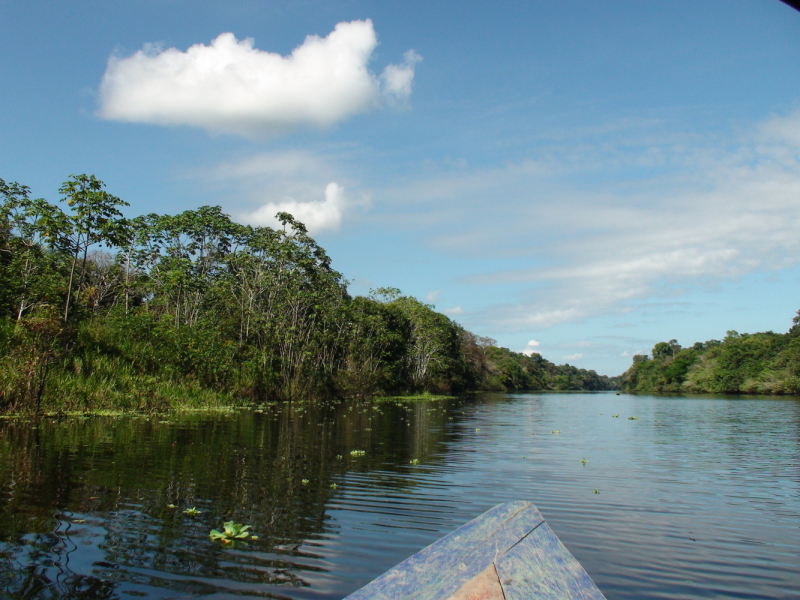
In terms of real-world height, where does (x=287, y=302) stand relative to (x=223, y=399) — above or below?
above

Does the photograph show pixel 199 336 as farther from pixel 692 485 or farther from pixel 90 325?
pixel 692 485

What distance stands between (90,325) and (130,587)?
19.1 meters

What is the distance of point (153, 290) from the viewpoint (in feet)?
132

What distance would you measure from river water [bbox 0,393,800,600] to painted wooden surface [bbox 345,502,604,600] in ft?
4.54

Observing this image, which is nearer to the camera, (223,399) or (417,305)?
(223,399)

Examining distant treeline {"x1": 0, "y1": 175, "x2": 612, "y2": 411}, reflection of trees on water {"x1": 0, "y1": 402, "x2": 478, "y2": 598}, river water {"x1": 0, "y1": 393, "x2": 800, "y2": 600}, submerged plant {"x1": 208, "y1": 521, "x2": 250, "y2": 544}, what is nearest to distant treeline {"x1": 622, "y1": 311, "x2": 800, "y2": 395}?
distant treeline {"x1": 0, "y1": 175, "x2": 612, "y2": 411}

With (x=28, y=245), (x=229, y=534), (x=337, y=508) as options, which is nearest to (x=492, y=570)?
(x=229, y=534)

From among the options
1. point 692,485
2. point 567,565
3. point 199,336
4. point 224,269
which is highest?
point 224,269

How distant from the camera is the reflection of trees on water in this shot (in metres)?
4.40

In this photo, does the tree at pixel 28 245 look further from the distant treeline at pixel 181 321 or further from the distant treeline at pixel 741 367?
the distant treeline at pixel 741 367

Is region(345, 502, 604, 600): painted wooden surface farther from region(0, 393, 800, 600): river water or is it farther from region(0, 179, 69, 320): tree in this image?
region(0, 179, 69, 320): tree

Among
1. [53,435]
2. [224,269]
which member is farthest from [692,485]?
[224,269]

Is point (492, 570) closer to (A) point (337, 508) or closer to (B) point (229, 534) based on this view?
(B) point (229, 534)

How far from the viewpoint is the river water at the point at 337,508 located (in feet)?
14.8
